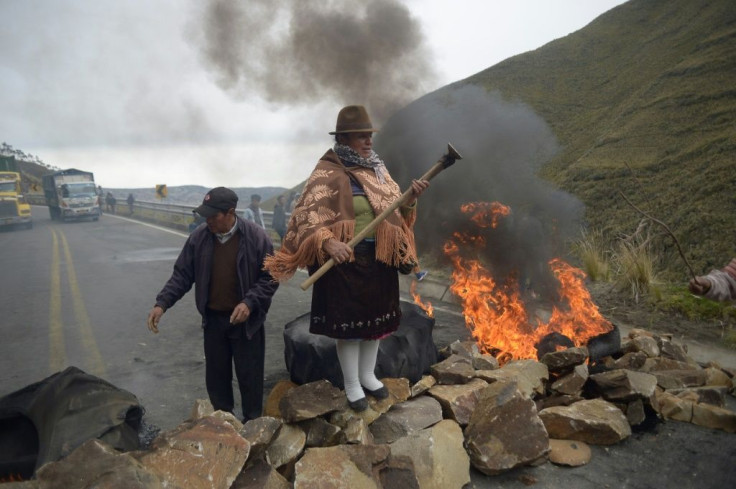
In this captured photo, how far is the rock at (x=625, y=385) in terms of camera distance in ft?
11.9

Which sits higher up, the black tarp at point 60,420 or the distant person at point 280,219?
the distant person at point 280,219

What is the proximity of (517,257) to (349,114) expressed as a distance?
3814mm

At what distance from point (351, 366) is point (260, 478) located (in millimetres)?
939

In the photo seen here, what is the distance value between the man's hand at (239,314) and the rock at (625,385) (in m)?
2.80

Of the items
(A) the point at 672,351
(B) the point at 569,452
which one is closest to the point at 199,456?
(B) the point at 569,452

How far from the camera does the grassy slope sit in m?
9.03

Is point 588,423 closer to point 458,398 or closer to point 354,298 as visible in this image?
point 458,398

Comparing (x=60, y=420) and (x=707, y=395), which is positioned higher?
(x=60, y=420)

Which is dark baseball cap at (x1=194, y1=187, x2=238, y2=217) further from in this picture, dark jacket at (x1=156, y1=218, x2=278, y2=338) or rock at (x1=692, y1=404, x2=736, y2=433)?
rock at (x1=692, y1=404, x2=736, y2=433)

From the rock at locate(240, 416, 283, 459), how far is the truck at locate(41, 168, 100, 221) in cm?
2888

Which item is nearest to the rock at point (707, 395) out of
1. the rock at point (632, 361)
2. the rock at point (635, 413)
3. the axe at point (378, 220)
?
the rock at point (635, 413)

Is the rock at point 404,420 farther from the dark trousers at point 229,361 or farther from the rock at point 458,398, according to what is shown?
the dark trousers at point 229,361

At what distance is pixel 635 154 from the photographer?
13070mm

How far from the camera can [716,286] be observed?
2855mm
